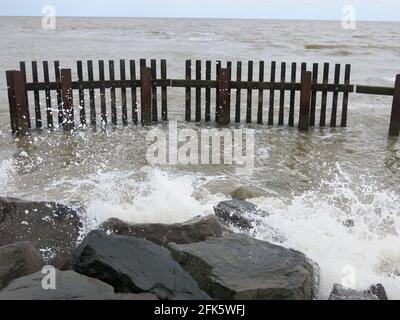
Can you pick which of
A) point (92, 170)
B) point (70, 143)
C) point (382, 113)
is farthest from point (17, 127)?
point (382, 113)

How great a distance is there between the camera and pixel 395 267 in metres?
4.97

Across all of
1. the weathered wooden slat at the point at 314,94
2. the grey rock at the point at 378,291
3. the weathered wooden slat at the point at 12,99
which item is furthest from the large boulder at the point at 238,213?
the weathered wooden slat at the point at 12,99

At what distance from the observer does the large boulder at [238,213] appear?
18.2 ft

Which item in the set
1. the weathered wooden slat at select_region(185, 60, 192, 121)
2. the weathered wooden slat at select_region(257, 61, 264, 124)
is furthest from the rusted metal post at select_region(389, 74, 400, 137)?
the weathered wooden slat at select_region(185, 60, 192, 121)

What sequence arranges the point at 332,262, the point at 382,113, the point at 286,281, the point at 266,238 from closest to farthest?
the point at 286,281
the point at 332,262
the point at 266,238
the point at 382,113

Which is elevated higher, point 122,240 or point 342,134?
point 122,240

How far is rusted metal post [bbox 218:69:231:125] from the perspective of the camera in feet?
35.0

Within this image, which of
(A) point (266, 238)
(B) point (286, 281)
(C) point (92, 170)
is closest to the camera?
(B) point (286, 281)

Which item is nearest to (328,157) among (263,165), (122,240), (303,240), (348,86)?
(263,165)

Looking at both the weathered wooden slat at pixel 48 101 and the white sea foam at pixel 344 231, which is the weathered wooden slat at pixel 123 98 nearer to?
→ the weathered wooden slat at pixel 48 101

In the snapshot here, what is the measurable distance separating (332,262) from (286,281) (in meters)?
1.23

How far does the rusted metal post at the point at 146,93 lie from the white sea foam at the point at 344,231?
193 inches

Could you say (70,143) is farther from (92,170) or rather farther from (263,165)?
(263,165)

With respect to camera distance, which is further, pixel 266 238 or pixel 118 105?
pixel 118 105
